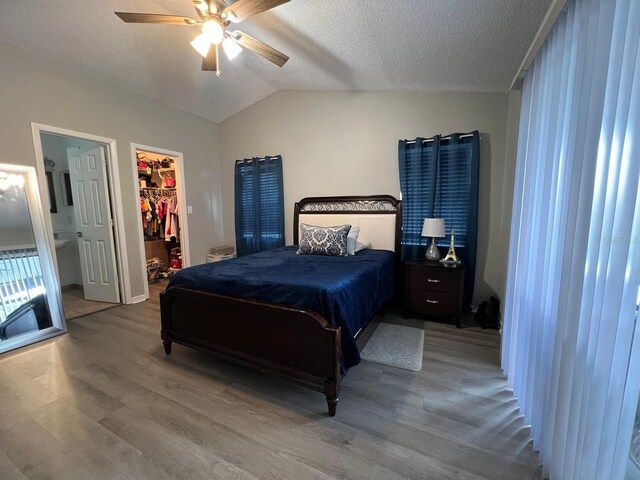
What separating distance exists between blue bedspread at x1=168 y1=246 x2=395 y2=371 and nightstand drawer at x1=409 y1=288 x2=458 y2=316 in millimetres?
368

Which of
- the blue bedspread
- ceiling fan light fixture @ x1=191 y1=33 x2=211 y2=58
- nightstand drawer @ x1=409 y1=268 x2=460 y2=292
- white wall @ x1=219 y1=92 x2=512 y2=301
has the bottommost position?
nightstand drawer @ x1=409 y1=268 x2=460 y2=292

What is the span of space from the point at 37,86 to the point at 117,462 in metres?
3.50

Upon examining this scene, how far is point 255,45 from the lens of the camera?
2150 millimetres

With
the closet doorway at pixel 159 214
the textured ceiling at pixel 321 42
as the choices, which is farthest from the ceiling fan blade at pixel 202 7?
the closet doorway at pixel 159 214

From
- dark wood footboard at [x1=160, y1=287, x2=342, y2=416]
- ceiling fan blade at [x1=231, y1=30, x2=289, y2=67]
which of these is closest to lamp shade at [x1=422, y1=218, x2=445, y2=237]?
dark wood footboard at [x1=160, y1=287, x2=342, y2=416]

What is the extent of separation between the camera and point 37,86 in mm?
2682

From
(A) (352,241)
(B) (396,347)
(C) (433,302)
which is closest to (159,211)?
(A) (352,241)

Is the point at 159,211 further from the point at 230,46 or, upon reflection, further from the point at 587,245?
the point at 587,245

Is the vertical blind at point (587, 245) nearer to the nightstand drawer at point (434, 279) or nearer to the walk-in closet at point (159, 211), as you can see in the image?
the nightstand drawer at point (434, 279)

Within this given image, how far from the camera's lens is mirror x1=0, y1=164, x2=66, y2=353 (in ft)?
8.29

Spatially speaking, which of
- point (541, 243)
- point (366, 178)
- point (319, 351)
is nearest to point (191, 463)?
point (319, 351)

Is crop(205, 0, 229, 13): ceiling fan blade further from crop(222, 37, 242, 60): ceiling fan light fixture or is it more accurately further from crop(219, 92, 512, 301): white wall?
crop(219, 92, 512, 301): white wall

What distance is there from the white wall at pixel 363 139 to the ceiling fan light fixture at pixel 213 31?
6.50 feet

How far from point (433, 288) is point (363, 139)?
207 cm
